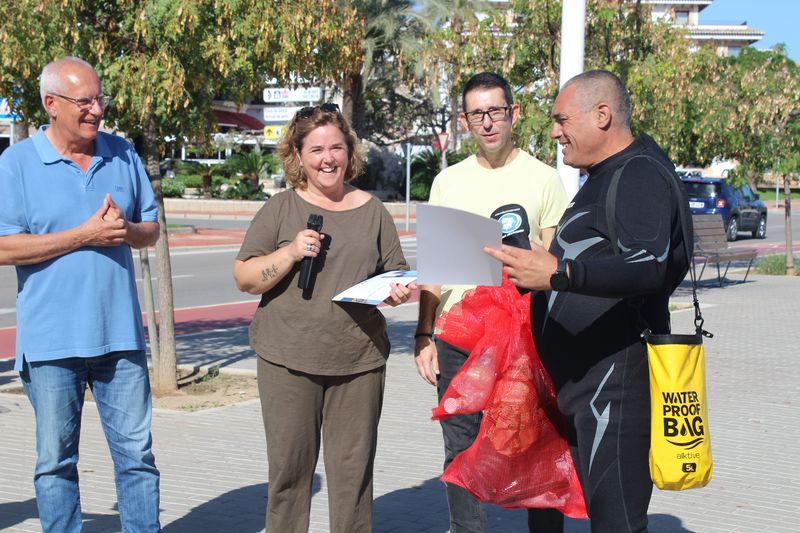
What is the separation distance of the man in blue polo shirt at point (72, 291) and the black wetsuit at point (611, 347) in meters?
1.74

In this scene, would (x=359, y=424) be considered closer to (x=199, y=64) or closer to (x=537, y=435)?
(x=537, y=435)

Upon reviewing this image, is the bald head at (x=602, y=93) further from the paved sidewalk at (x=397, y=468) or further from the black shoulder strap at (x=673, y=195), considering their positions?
the paved sidewalk at (x=397, y=468)

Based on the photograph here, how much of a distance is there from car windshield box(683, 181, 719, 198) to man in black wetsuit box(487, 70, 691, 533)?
2744 centimetres

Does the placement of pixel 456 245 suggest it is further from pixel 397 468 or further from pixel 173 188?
pixel 173 188

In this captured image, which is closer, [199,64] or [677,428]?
[677,428]

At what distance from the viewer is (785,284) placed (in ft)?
60.3

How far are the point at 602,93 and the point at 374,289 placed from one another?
3.79 feet

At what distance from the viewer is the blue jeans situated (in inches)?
160

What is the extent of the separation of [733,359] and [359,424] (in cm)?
712

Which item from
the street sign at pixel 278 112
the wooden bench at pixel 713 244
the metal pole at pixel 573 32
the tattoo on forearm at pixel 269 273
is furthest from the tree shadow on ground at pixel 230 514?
the street sign at pixel 278 112

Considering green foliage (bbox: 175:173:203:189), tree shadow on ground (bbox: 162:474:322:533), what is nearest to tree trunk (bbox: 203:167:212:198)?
green foliage (bbox: 175:173:203:189)

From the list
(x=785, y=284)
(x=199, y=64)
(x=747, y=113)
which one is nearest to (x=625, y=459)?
(x=199, y=64)

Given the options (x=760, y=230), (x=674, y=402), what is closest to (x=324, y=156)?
(x=674, y=402)

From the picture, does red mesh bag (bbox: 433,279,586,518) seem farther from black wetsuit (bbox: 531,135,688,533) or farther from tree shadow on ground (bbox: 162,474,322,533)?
tree shadow on ground (bbox: 162,474,322,533)
